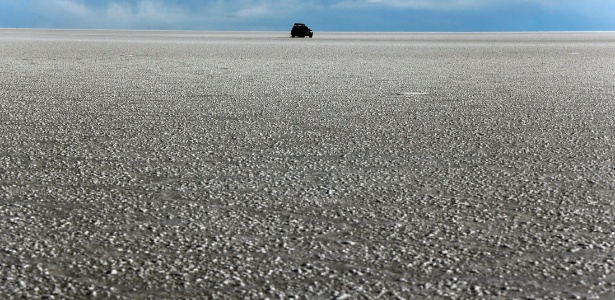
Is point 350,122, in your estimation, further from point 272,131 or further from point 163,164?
point 163,164

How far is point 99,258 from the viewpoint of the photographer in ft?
7.38

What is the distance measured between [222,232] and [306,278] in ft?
1.75

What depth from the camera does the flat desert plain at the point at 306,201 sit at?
208 cm

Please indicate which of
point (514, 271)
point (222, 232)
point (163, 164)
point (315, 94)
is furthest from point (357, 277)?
point (315, 94)

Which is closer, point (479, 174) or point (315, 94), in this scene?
point (479, 174)

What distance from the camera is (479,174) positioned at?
3533mm

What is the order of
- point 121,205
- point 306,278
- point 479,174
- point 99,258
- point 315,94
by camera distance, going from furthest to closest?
point 315,94
point 479,174
point 121,205
point 99,258
point 306,278

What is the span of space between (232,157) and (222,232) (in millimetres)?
1429

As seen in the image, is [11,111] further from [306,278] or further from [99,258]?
[306,278]

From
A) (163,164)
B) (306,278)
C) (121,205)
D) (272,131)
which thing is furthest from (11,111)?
(306,278)

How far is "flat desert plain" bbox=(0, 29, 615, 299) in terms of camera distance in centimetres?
208

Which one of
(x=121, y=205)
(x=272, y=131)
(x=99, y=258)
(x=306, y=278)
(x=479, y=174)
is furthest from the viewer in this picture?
(x=272, y=131)

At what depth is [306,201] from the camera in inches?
117

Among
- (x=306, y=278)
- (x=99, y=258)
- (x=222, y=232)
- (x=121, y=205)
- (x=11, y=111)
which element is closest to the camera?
(x=306, y=278)
